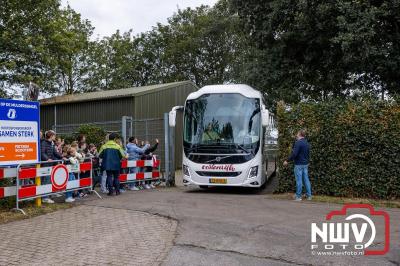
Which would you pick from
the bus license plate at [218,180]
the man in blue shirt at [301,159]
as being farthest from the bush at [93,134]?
the man in blue shirt at [301,159]

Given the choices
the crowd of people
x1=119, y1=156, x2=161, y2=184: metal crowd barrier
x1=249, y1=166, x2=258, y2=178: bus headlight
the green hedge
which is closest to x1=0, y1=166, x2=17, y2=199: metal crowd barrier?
the crowd of people

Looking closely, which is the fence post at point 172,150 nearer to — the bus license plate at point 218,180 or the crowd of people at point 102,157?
the crowd of people at point 102,157

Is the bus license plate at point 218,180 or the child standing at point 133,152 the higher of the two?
the child standing at point 133,152

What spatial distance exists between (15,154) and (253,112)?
23.3 feet

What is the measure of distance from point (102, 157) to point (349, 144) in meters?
7.30

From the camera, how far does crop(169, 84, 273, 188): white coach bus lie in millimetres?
13617

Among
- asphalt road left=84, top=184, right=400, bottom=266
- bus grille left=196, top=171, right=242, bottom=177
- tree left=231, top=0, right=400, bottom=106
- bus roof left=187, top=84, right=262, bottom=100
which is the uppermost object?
tree left=231, top=0, right=400, bottom=106

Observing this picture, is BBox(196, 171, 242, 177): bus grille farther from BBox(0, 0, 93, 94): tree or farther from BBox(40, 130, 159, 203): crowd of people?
BBox(0, 0, 93, 94): tree

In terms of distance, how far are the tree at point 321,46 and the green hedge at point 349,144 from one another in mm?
4192

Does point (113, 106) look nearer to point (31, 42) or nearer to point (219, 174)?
point (31, 42)

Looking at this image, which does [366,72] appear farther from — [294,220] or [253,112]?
[294,220]

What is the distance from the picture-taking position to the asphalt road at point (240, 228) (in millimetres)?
6465

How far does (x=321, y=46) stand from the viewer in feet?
66.7

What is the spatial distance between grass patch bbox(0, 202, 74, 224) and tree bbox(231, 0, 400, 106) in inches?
447
